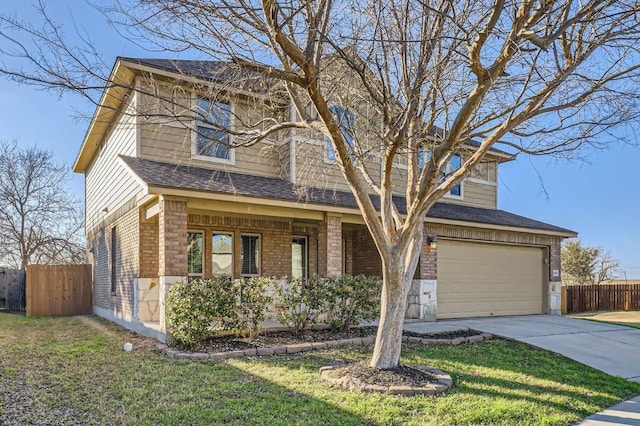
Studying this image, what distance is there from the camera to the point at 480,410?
518 cm

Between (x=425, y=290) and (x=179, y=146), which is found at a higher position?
(x=179, y=146)

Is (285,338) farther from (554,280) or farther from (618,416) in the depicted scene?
(554,280)

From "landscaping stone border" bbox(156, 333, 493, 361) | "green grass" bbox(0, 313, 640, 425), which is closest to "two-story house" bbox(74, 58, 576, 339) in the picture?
"landscaping stone border" bbox(156, 333, 493, 361)

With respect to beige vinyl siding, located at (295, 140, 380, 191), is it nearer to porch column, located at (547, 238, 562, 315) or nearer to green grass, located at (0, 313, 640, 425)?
green grass, located at (0, 313, 640, 425)

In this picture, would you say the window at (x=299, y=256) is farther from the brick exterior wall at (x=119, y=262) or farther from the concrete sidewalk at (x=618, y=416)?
the concrete sidewalk at (x=618, y=416)

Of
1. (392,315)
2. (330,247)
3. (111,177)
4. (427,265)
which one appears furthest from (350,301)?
(111,177)

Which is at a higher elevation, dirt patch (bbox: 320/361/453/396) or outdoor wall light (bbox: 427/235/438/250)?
outdoor wall light (bbox: 427/235/438/250)

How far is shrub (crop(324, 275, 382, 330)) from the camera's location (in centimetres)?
1004

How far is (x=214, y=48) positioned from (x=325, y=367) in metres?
4.77

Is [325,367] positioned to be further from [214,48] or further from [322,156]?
[322,156]

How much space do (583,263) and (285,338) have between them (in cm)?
2280

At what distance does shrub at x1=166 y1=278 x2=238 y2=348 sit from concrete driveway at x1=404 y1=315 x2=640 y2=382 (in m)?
4.48

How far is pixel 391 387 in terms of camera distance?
5848mm

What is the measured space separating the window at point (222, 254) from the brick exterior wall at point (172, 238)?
3.25 m
